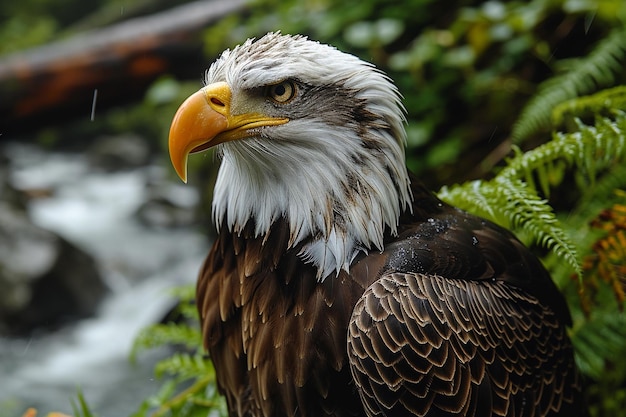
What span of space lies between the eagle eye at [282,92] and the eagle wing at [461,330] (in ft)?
2.13

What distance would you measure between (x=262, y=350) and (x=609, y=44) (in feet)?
9.69

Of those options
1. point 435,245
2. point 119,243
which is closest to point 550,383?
point 435,245

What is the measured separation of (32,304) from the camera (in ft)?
22.7

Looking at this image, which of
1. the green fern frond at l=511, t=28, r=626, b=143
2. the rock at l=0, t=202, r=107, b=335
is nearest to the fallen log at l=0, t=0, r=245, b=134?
the rock at l=0, t=202, r=107, b=335

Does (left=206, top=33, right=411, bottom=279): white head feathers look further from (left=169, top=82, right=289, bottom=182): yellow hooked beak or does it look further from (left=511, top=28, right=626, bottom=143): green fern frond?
(left=511, top=28, right=626, bottom=143): green fern frond

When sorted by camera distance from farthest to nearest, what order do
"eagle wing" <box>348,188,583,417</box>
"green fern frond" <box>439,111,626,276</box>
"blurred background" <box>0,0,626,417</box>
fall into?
"blurred background" <box>0,0,626,417</box> < "green fern frond" <box>439,111,626,276</box> < "eagle wing" <box>348,188,583,417</box>

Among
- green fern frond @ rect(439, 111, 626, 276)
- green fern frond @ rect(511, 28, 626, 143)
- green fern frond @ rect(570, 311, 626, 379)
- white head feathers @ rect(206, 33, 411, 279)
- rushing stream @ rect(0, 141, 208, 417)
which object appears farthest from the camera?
rushing stream @ rect(0, 141, 208, 417)

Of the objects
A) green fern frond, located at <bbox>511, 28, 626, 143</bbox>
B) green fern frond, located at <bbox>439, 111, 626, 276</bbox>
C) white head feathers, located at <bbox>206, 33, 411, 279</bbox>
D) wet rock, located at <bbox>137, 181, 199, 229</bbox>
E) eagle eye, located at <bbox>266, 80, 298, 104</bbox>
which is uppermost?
eagle eye, located at <bbox>266, 80, 298, 104</bbox>

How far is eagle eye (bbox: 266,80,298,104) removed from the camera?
2.33 meters

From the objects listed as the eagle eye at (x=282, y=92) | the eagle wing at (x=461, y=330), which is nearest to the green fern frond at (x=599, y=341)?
the eagle wing at (x=461, y=330)

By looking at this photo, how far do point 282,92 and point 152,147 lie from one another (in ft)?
32.6

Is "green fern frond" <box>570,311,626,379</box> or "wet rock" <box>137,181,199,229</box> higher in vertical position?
"green fern frond" <box>570,311,626,379</box>

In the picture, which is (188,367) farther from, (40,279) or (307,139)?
(40,279)

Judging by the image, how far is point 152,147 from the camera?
39.0ft
